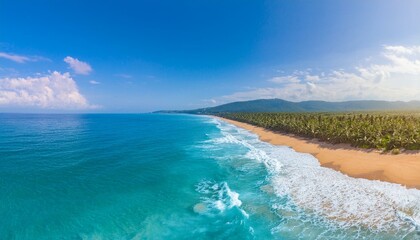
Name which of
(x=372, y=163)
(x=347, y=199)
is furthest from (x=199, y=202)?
(x=372, y=163)

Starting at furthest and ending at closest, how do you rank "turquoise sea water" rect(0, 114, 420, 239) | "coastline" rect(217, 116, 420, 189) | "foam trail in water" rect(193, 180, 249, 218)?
"coastline" rect(217, 116, 420, 189)
"foam trail in water" rect(193, 180, 249, 218)
"turquoise sea water" rect(0, 114, 420, 239)

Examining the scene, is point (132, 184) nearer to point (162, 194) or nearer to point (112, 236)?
point (162, 194)

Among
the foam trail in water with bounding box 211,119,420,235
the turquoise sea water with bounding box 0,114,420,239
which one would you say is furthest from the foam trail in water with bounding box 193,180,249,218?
the foam trail in water with bounding box 211,119,420,235

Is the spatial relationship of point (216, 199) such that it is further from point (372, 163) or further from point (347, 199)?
point (372, 163)

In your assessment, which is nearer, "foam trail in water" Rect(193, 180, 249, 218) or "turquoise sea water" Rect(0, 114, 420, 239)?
"turquoise sea water" Rect(0, 114, 420, 239)

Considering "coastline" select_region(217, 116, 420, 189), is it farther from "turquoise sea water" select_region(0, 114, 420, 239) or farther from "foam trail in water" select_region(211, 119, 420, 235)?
"turquoise sea water" select_region(0, 114, 420, 239)

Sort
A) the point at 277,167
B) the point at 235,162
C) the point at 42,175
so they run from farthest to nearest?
the point at 235,162 → the point at 277,167 → the point at 42,175

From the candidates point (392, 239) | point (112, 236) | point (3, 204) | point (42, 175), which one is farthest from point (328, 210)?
point (42, 175)

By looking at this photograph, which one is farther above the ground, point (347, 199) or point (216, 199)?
point (347, 199)
